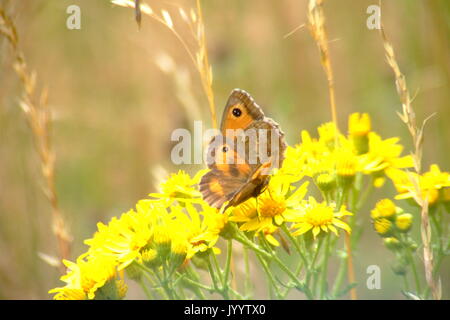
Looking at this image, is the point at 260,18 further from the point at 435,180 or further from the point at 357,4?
the point at 435,180

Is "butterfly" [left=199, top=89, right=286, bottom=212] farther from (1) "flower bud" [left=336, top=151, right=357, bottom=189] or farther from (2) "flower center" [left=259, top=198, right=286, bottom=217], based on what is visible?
(1) "flower bud" [left=336, top=151, right=357, bottom=189]

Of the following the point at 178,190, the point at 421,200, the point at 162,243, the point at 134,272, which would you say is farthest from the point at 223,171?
the point at 421,200

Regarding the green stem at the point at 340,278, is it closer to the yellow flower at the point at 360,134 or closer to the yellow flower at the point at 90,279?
the yellow flower at the point at 360,134

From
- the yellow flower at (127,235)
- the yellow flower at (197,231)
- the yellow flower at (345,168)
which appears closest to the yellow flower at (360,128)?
the yellow flower at (345,168)

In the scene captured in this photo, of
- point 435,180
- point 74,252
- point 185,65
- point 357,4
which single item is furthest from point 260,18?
point 435,180

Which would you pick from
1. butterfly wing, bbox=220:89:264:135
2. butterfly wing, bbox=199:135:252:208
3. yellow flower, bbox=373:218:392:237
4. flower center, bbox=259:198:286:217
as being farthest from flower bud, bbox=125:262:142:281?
yellow flower, bbox=373:218:392:237
